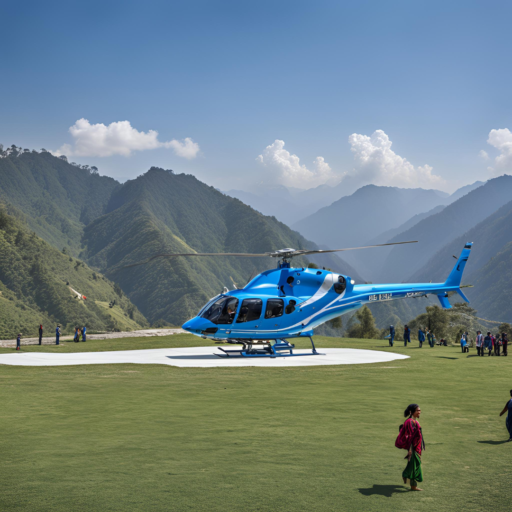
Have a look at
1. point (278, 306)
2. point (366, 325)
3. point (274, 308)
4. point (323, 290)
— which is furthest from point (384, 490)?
point (366, 325)

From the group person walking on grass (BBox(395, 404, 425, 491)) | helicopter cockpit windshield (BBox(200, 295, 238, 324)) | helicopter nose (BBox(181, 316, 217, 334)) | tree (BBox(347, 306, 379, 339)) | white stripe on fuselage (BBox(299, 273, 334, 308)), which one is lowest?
tree (BBox(347, 306, 379, 339))

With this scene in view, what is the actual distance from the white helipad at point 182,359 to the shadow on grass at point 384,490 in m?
15.3

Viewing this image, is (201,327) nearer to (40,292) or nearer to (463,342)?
(463,342)

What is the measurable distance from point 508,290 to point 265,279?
659ft

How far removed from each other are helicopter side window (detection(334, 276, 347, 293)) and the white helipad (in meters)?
3.80

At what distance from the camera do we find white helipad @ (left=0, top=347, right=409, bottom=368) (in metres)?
24.0

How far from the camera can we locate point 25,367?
22328 millimetres

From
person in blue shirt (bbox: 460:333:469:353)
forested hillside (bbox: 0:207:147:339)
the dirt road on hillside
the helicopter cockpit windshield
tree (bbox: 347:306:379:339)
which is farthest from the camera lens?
forested hillside (bbox: 0:207:147:339)

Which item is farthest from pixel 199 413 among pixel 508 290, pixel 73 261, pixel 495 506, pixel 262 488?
pixel 508 290

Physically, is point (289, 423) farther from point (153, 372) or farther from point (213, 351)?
point (213, 351)

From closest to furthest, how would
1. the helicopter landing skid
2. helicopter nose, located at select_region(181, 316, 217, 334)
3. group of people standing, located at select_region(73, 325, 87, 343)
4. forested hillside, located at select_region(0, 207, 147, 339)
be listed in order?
1. helicopter nose, located at select_region(181, 316, 217, 334)
2. the helicopter landing skid
3. group of people standing, located at select_region(73, 325, 87, 343)
4. forested hillside, located at select_region(0, 207, 147, 339)

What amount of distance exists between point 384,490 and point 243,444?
3.31m

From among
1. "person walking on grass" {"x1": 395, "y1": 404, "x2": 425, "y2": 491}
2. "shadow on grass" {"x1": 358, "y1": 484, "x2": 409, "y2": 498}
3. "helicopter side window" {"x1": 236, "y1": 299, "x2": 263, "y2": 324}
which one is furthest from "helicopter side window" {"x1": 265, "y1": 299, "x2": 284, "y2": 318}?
"shadow on grass" {"x1": 358, "y1": 484, "x2": 409, "y2": 498}

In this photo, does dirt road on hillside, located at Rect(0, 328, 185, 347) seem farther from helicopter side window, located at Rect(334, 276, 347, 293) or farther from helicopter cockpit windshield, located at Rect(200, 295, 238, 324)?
helicopter side window, located at Rect(334, 276, 347, 293)
